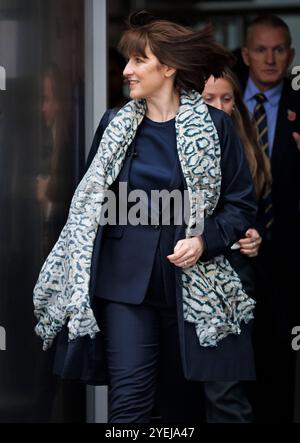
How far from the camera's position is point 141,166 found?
379 centimetres

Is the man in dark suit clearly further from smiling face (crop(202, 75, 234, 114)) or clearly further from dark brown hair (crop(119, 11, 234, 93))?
dark brown hair (crop(119, 11, 234, 93))

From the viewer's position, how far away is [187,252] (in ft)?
12.0

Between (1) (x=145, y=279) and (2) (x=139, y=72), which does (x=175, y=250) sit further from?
(2) (x=139, y=72)

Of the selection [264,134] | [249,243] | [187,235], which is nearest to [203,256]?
[187,235]

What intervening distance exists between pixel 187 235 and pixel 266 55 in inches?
69.7

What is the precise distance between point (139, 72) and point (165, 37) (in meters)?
0.14

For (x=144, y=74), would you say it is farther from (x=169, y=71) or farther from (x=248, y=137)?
(x=248, y=137)

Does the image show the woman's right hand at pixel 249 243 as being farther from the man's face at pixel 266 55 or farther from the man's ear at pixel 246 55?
the man's ear at pixel 246 55

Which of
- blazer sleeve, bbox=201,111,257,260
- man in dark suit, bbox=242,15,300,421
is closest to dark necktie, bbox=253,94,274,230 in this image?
man in dark suit, bbox=242,15,300,421

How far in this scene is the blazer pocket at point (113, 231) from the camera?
3802 millimetres

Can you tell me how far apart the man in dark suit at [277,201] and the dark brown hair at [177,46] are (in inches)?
48.1

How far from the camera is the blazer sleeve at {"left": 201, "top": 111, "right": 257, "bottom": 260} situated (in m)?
3.82

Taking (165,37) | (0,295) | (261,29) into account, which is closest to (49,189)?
(0,295)

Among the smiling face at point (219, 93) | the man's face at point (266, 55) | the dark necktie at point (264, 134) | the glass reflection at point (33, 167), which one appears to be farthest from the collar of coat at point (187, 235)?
the man's face at point (266, 55)
